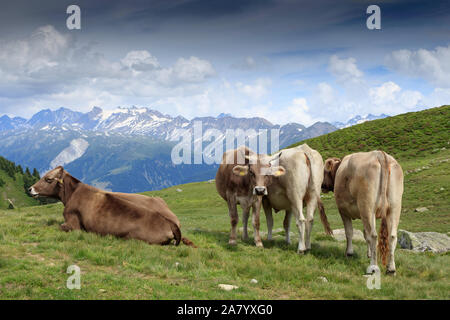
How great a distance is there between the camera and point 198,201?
54.3 m

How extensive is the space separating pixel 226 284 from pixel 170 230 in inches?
173

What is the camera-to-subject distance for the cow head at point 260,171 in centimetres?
1270

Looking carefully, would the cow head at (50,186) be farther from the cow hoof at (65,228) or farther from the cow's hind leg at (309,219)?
the cow's hind leg at (309,219)

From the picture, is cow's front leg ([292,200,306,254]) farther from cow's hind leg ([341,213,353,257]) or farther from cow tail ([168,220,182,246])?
cow tail ([168,220,182,246])

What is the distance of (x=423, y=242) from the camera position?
1764cm

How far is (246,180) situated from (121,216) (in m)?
4.79

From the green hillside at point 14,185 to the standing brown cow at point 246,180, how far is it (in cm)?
15159

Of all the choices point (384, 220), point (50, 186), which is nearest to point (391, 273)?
point (384, 220)

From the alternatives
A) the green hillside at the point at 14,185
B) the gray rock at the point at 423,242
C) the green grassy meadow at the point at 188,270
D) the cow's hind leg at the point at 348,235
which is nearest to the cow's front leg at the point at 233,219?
the green grassy meadow at the point at 188,270

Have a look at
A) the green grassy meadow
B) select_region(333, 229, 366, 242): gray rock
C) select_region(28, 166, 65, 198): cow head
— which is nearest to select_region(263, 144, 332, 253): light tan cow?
the green grassy meadow

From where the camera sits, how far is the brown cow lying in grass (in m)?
12.5

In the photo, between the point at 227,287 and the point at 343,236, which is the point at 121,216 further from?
the point at 343,236
